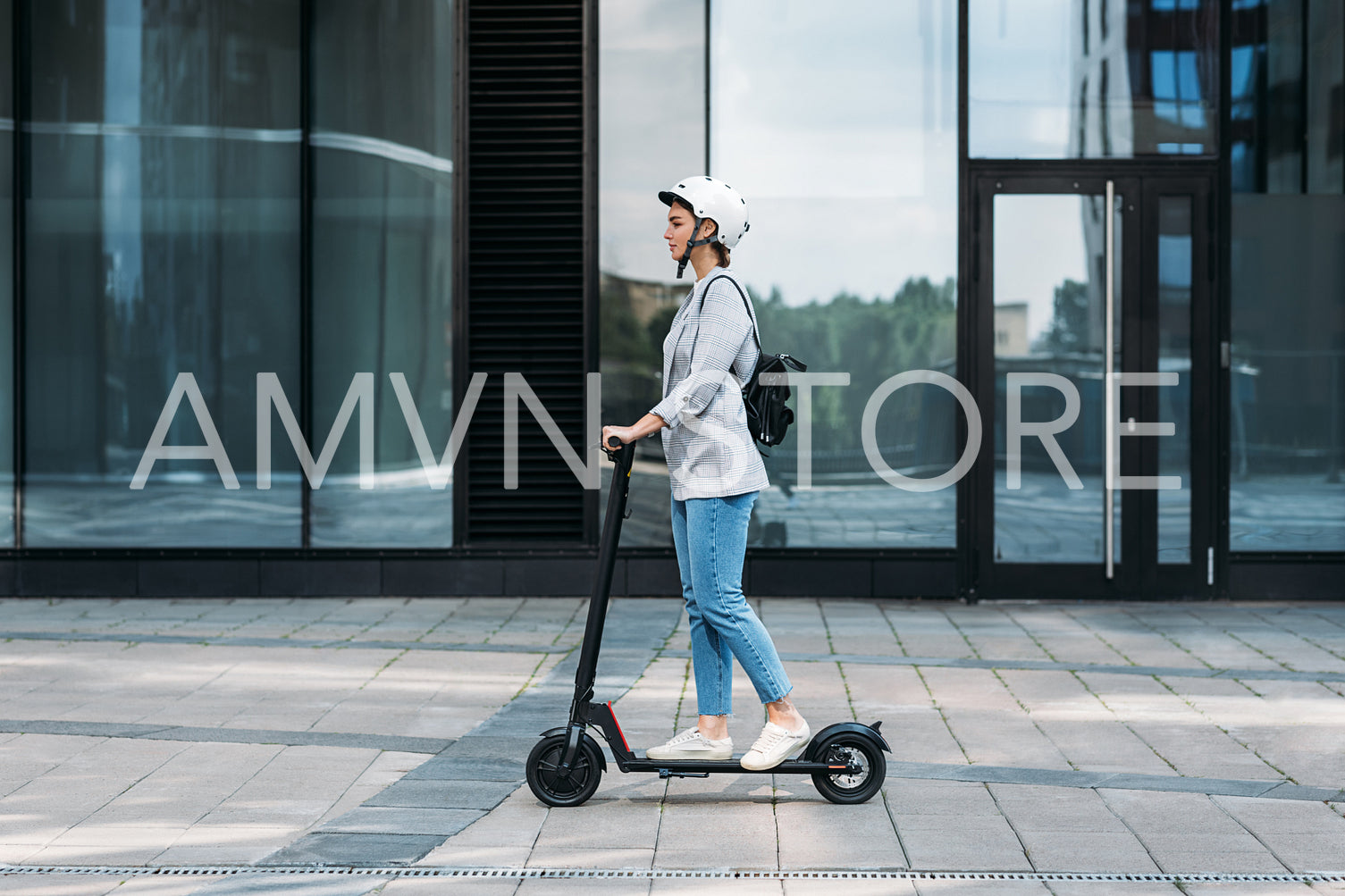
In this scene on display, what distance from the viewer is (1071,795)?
4.77 metres

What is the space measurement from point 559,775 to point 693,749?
0.45 meters

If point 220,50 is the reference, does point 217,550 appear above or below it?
below

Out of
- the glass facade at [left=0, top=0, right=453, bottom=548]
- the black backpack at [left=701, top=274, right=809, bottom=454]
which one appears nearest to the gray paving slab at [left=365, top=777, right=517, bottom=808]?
the black backpack at [left=701, top=274, right=809, bottom=454]

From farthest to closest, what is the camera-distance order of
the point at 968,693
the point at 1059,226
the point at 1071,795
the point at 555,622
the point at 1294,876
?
the point at 1059,226 → the point at 555,622 → the point at 968,693 → the point at 1071,795 → the point at 1294,876

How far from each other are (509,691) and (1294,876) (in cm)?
351

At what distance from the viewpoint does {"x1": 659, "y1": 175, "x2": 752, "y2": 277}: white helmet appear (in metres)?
4.70

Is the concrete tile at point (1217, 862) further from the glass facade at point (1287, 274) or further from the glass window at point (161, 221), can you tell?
the glass window at point (161, 221)

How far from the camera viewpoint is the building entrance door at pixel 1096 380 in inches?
369

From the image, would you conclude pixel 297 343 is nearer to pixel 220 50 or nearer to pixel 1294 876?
pixel 220 50

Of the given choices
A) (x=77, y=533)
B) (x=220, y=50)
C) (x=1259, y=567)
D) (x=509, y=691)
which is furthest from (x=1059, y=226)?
(x=77, y=533)

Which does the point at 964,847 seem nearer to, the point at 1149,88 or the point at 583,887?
the point at 583,887

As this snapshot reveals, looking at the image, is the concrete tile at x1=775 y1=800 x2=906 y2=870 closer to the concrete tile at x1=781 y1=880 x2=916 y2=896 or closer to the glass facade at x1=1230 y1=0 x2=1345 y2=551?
the concrete tile at x1=781 y1=880 x2=916 y2=896

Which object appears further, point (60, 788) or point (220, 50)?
point (220, 50)

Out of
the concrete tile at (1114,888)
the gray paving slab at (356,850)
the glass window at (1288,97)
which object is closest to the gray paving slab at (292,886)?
the gray paving slab at (356,850)
